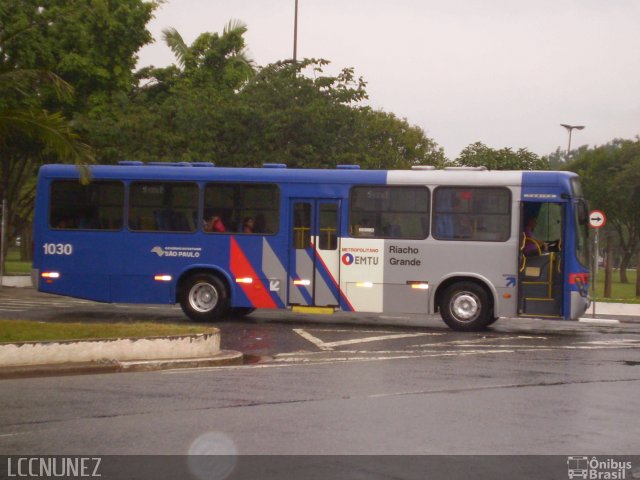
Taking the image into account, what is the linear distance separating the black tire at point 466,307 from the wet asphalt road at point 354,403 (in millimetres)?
1493

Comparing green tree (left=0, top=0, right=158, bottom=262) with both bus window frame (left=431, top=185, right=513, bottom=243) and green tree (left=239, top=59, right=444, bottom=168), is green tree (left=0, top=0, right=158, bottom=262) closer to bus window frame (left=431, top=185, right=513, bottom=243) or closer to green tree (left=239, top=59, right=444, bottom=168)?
green tree (left=239, top=59, right=444, bottom=168)

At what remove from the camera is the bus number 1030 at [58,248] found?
22703mm

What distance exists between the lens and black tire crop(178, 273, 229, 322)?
21.9 m

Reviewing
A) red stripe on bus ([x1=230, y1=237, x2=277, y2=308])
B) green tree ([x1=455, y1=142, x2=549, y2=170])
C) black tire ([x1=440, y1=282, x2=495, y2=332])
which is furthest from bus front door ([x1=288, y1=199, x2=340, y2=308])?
green tree ([x1=455, y1=142, x2=549, y2=170])

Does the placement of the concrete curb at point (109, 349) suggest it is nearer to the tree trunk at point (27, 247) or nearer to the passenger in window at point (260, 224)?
the passenger in window at point (260, 224)

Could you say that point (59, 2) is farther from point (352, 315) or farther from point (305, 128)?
point (352, 315)

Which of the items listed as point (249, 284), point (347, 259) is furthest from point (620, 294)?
point (249, 284)

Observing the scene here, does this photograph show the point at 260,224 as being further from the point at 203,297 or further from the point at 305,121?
the point at 305,121

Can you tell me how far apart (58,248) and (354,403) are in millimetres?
12688

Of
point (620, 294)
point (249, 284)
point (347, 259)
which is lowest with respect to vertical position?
point (620, 294)

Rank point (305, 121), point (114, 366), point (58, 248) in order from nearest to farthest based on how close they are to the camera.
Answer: point (114, 366)
point (58, 248)
point (305, 121)

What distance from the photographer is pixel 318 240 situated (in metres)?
21.7

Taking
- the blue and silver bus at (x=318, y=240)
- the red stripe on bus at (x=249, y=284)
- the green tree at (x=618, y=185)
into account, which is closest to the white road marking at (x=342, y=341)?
the blue and silver bus at (x=318, y=240)

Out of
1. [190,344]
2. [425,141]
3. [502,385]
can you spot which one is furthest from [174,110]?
[425,141]
